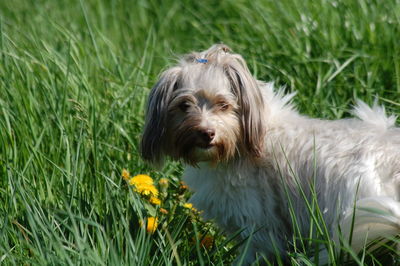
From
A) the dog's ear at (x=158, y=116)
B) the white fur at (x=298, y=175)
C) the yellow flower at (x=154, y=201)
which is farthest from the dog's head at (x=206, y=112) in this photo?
the yellow flower at (x=154, y=201)

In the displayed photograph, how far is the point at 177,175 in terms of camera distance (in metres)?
4.38

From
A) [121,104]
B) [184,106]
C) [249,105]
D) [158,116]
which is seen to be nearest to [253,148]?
[249,105]

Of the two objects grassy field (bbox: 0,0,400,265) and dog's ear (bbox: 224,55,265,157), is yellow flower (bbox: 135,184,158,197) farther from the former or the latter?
dog's ear (bbox: 224,55,265,157)

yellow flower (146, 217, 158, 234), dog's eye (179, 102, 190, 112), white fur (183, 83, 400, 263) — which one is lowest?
yellow flower (146, 217, 158, 234)

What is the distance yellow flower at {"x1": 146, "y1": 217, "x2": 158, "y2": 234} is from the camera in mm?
3379

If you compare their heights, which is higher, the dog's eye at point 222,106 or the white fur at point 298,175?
the dog's eye at point 222,106

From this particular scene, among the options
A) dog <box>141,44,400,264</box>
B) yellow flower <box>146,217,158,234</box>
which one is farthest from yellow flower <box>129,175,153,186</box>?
yellow flower <box>146,217,158,234</box>

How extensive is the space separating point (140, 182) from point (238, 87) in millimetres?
681

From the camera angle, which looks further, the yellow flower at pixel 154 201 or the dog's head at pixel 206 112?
the yellow flower at pixel 154 201

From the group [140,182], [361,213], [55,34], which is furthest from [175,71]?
[55,34]

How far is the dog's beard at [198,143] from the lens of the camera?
11.2ft

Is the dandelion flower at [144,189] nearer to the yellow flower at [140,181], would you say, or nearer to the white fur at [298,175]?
the yellow flower at [140,181]

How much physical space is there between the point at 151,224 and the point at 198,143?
16.8 inches

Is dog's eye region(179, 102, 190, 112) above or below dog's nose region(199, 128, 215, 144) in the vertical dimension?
above
